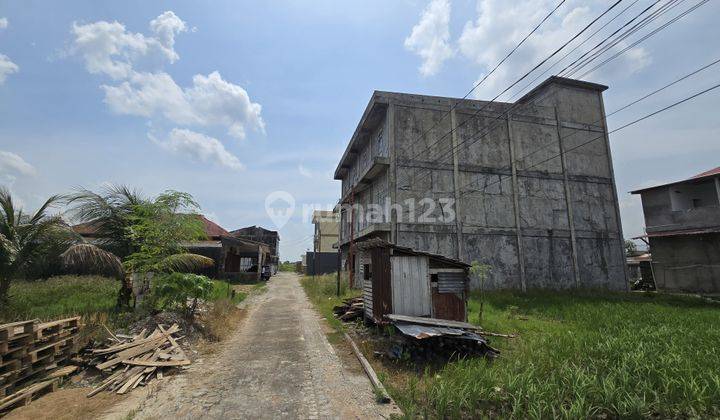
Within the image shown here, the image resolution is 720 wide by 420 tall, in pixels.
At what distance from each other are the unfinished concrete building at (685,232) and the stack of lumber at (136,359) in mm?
26140

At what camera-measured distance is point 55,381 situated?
5.62 meters

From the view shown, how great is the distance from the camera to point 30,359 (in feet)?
18.2

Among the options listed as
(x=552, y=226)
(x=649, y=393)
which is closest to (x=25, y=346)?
(x=649, y=393)

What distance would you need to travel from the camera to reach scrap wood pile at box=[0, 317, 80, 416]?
505cm

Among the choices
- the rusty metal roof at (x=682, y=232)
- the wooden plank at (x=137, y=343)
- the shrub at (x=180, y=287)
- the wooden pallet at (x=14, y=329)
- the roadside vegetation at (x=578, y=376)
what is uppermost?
the rusty metal roof at (x=682, y=232)

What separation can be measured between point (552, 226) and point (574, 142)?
5.73m

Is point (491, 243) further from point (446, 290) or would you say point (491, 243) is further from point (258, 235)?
point (258, 235)

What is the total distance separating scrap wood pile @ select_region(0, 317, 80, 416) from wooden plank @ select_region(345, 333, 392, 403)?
5.29 metres

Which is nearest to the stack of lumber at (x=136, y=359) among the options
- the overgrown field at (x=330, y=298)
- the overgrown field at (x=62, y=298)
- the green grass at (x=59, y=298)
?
the overgrown field at (x=62, y=298)

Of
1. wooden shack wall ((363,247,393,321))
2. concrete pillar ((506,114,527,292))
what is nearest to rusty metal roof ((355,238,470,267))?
wooden shack wall ((363,247,393,321))

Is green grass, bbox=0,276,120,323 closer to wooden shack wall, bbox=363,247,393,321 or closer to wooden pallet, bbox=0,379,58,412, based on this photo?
wooden pallet, bbox=0,379,58,412

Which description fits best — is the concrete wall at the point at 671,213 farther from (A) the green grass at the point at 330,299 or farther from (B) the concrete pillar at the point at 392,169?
(A) the green grass at the point at 330,299

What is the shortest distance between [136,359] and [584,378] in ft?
25.7

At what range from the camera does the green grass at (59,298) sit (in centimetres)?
812
